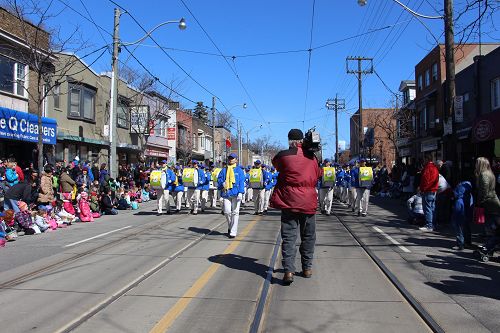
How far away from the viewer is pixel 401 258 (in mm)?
8547

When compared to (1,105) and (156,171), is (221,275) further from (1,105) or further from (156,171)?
(1,105)

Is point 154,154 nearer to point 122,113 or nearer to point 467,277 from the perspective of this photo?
point 122,113

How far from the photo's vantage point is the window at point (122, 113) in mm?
31578

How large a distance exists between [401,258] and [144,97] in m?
31.0

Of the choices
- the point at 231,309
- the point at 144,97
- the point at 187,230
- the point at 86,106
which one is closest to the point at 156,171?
the point at 187,230

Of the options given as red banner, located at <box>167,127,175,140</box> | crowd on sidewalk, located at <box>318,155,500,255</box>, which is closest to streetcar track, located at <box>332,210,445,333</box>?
crowd on sidewalk, located at <box>318,155,500,255</box>

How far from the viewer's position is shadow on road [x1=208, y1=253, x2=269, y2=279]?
7.43m

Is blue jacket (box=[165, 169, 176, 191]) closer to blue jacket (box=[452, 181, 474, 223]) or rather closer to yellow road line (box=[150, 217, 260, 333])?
yellow road line (box=[150, 217, 260, 333])

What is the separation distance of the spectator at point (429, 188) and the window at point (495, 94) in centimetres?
1241

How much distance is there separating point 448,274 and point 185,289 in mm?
4029

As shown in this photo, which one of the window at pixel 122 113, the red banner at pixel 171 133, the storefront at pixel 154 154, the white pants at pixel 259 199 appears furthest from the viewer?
the red banner at pixel 171 133

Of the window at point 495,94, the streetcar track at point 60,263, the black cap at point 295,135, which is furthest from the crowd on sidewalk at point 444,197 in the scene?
the streetcar track at point 60,263

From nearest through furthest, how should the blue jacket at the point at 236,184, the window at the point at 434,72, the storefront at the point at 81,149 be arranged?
the blue jacket at the point at 236,184, the storefront at the point at 81,149, the window at the point at 434,72

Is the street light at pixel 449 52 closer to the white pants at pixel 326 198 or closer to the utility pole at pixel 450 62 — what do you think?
the utility pole at pixel 450 62
